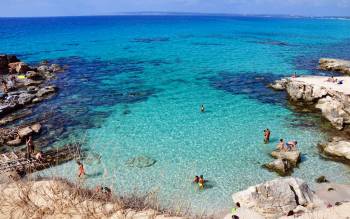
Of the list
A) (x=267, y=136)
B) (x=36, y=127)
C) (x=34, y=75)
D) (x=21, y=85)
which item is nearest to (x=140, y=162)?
(x=267, y=136)

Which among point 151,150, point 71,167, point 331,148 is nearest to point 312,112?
point 331,148

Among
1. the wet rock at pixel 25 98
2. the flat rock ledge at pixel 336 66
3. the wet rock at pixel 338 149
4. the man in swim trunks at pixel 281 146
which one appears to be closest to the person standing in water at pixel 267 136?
the man in swim trunks at pixel 281 146

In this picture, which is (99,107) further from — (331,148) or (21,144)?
(331,148)

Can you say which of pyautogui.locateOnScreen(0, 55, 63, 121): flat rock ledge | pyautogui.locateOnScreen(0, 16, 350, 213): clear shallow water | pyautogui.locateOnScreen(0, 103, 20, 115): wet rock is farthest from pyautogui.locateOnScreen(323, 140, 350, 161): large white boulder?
pyautogui.locateOnScreen(0, 103, 20, 115): wet rock

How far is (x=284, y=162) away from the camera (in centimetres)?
2150

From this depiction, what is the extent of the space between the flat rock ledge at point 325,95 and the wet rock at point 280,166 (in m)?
8.83

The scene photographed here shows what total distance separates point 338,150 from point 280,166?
5.15 m

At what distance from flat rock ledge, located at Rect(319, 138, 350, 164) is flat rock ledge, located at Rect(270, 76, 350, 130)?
419 centimetres

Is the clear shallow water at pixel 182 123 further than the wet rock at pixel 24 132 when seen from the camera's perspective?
No

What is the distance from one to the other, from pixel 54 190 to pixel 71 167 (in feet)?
35.0

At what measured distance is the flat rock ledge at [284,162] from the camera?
68.9 ft

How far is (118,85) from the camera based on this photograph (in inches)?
A: 1636

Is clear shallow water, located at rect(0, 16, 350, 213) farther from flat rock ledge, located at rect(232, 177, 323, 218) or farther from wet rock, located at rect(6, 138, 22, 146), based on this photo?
wet rock, located at rect(6, 138, 22, 146)

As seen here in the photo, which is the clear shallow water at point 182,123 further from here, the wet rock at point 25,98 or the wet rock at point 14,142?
the wet rock at point 14,142
